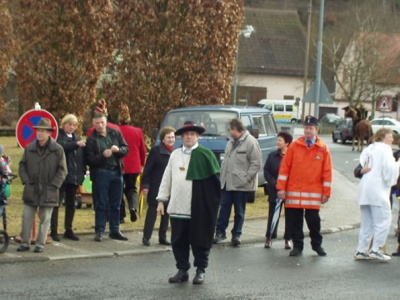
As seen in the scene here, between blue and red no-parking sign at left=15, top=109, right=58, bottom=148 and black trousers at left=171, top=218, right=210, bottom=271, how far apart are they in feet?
12.0

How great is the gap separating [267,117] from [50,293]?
12.7 meters

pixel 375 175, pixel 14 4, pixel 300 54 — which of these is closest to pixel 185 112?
pixel 14 4

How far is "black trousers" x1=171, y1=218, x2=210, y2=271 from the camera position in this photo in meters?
11.4

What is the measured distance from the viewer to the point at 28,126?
1461cm

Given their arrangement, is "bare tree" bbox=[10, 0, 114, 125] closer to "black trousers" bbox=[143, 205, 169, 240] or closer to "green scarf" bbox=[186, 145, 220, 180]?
"black trousers" bbox=[143, 205, 169, 240]

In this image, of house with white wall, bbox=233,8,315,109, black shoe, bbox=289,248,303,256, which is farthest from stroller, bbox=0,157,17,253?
house with white wall, bbox=233,8,315,109

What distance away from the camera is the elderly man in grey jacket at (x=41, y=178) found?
1323 centimetres

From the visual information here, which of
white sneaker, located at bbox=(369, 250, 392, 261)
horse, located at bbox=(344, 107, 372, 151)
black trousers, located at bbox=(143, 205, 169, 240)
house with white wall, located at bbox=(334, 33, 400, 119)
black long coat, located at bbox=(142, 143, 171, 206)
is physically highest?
house with white wall, located at bbox=(334, 33, 400, 119)

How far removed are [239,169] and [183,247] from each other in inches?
142

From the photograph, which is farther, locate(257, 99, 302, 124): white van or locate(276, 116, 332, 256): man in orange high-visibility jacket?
locate(257, 99, 302, 124): white van

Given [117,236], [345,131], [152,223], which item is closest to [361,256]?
[152,223]

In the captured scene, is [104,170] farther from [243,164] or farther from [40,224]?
[243,164]

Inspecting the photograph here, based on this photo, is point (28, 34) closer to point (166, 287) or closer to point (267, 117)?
point (267, 117)

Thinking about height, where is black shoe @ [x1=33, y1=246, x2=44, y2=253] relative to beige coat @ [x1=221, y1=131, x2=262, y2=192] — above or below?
below
